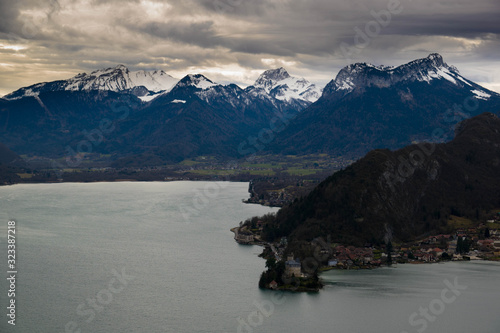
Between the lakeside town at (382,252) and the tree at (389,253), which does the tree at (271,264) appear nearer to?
the lakeside town at (382,252)

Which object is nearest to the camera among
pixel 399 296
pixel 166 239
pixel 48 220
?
pixel 399 296

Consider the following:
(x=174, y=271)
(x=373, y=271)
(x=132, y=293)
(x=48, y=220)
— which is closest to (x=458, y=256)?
(x=373, y=271)

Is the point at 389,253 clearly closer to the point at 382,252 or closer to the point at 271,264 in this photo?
the point at 382,252

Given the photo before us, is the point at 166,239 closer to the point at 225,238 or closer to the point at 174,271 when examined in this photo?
the point at 225,238

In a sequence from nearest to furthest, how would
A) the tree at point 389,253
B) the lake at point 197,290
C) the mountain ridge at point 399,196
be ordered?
the lake at point 197,290, the tree at point 389,253, the mountain ridge at point 399,196

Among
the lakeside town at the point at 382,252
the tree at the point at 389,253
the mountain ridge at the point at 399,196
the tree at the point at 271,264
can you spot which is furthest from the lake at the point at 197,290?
the mountain ridge at the point at 399,196

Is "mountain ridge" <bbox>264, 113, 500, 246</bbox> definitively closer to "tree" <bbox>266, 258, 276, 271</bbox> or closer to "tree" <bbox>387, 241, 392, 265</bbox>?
"tree" <bbox>387, 241, 392, 265</bbox>
